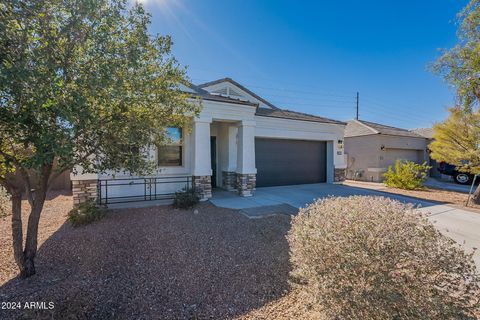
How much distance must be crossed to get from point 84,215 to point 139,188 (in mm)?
2474

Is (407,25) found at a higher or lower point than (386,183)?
higher

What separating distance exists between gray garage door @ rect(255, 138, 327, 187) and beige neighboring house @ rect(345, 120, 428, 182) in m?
5.93

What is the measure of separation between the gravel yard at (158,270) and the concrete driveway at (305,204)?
106 cm

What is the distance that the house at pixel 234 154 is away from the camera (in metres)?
7.69

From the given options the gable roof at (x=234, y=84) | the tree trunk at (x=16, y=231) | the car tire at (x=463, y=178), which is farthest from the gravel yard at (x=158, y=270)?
the car tire at (x=463, y=178)

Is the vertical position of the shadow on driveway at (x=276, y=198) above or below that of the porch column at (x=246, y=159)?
below

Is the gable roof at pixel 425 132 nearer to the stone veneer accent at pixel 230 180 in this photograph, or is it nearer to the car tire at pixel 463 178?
the car tire at pixel 463 178

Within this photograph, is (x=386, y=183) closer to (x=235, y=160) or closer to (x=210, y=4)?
(x=235, y=160)

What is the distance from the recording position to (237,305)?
2.94 metres

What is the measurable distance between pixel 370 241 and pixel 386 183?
1254cm

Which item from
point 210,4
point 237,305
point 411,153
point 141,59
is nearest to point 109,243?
point 237,305

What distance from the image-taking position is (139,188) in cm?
788

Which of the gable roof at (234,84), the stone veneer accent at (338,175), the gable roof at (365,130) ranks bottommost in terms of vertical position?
the stone veneer accent at (338,175)

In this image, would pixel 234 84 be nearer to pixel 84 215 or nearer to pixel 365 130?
pixel 84 215
